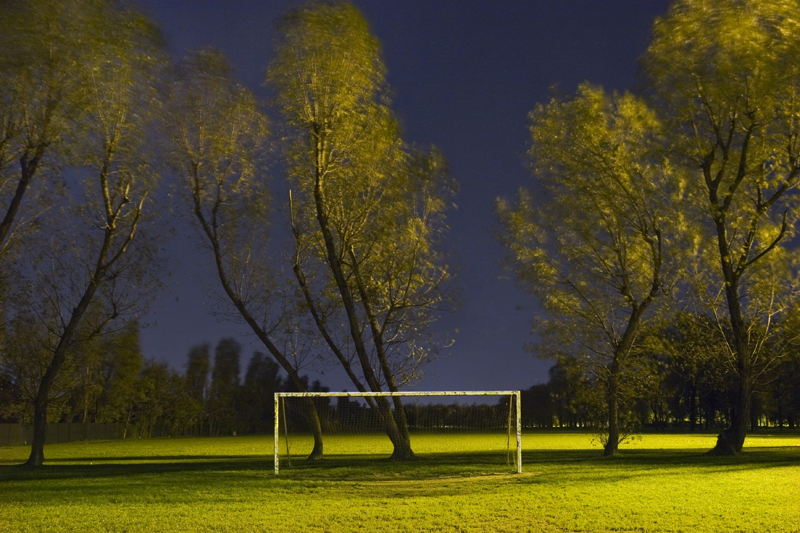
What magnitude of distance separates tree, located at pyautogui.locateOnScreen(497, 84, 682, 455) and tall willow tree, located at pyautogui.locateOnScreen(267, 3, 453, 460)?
3.82 meters

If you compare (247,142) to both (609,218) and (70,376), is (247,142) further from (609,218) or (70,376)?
(70,376)

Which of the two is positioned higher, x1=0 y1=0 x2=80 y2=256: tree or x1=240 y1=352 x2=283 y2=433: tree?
x1=0 y1=0 x2=80 y2=256: tree

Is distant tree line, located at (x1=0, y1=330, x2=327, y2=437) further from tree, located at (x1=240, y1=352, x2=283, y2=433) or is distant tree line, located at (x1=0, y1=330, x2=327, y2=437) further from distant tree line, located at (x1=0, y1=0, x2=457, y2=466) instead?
distant tree line, located at (x1=0, y1=0, x2=457, y2=466)

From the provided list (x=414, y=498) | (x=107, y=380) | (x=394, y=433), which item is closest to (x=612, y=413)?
(x=394, y=433)

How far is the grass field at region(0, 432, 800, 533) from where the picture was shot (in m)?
10.2

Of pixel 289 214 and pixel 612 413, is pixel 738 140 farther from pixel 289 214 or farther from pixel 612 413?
pixel 289 214

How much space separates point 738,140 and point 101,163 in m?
20.0

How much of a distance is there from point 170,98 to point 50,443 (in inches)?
1655

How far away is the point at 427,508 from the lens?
11945mm

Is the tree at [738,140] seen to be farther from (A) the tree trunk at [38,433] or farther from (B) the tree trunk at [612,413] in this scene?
(A) the tree trunk at [38,433]

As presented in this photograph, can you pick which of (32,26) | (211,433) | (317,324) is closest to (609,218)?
(317,324)

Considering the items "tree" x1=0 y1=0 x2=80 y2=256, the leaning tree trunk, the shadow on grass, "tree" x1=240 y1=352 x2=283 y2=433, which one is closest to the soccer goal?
→ the shadow on grass

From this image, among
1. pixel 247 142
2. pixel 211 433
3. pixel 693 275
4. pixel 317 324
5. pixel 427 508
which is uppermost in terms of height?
pixel 247 142

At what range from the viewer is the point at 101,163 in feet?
72.6
